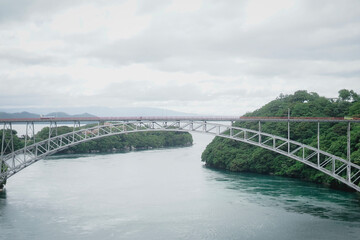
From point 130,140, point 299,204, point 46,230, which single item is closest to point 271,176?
point 299,204

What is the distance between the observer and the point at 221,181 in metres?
43.8

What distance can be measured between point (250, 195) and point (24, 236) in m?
20.5

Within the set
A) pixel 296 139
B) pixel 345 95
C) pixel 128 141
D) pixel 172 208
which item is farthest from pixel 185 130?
pixel 128 141

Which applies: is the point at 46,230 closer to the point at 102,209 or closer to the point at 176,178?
the point at 102,209

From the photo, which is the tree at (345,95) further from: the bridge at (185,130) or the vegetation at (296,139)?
the bridge at (185,130)

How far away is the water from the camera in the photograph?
24.9 m

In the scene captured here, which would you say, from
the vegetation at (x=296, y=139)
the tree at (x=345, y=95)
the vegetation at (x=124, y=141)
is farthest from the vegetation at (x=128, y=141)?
the tree at (x=345, y=95)

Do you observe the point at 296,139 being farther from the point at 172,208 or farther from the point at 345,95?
the point at 172,208

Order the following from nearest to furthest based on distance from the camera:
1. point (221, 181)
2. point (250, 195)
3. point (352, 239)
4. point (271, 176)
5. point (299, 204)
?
point (352, 239) → point (299, 204) → point (250, 195) → point (221, 181) → point (271, 176)

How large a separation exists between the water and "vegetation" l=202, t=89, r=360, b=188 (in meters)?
2.17

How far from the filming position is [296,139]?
48.6 m

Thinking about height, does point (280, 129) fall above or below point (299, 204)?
above

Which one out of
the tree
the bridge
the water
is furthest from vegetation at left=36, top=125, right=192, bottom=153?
the tree

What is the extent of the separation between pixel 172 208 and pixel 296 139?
24329 millimetres
